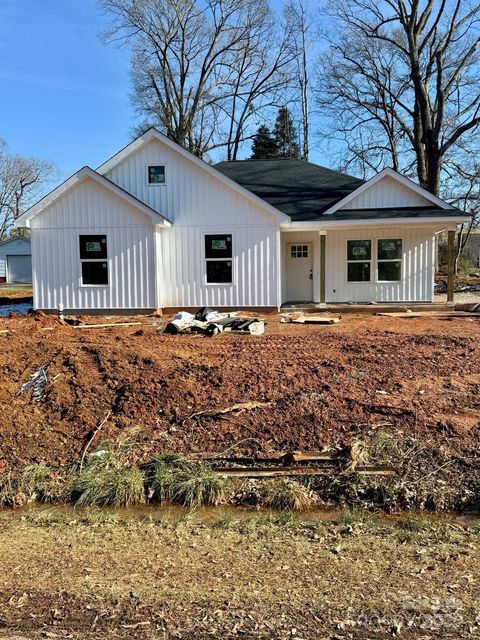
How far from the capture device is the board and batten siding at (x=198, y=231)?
1644cm

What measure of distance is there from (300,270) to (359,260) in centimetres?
204

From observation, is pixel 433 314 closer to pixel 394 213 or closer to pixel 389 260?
pixel 389 260

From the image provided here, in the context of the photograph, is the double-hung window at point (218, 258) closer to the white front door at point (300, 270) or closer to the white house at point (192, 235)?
the white house at point (192, 235)

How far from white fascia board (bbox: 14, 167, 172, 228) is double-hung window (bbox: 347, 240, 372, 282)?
6.00 metres

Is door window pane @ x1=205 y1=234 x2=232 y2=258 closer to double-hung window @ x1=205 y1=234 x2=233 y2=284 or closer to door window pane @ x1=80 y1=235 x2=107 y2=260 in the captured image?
double-hung window @ x1=205 y1=234 x2=233 y2=284

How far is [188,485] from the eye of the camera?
18.3 ft

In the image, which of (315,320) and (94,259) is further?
(94,259)

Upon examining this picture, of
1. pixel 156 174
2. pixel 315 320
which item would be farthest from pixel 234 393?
pixel 156 174

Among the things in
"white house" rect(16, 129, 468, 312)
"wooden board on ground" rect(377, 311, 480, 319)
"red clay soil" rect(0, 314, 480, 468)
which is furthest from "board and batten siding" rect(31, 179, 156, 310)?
"wooden board on ground" rect(377, 311, 480, 319)

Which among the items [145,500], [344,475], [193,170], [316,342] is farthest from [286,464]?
[193,170]

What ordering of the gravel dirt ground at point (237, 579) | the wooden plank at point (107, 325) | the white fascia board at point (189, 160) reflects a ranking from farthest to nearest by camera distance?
the white fascia board at point (189, 160), the wooden plank at point (107, 325), the gravel dirt ground at point (237, 579)

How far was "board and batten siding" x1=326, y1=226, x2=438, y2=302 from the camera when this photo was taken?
57.6ft

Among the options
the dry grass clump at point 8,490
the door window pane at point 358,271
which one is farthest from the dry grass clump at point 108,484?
the door window pane at point 358,271

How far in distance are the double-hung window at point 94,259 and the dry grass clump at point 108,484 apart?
36.5 ft
